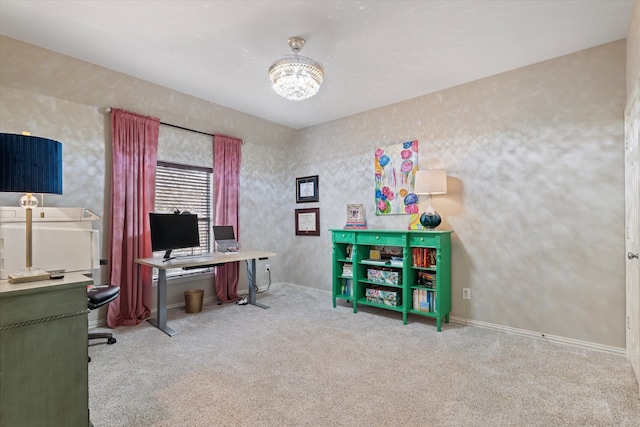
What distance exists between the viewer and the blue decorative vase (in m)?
3.40

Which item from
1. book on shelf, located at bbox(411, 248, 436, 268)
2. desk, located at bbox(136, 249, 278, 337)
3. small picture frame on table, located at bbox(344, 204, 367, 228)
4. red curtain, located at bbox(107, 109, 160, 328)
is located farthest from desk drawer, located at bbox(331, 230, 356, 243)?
red curtain, located at bbox(107, 109, 160, 328)

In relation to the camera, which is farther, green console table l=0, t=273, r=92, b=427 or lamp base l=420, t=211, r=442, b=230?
lamp base l=420, t=211, r=442, b=230

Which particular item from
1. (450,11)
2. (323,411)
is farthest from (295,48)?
(323,411)

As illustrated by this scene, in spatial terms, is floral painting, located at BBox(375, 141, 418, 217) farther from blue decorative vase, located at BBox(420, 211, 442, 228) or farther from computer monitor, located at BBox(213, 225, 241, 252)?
computer monitor, located at BBox(213, 225, 241, 252)

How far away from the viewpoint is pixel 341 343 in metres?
2.87

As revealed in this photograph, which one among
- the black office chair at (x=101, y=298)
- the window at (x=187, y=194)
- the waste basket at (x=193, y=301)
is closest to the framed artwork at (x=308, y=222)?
the window at (x=187, y=194)

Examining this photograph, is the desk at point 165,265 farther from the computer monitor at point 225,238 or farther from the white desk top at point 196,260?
the computer monitor at point 225,238

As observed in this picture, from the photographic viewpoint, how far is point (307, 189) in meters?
4.96

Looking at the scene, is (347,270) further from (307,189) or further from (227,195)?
(227,195)

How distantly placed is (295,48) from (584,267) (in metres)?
3.12

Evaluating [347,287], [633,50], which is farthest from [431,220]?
[633,50]

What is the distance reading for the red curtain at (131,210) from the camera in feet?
10.9

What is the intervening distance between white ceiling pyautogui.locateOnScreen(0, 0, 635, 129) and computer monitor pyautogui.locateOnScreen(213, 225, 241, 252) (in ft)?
5.87

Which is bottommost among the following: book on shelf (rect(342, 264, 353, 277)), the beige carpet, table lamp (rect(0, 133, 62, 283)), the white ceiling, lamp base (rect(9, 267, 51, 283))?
the beige carpet
